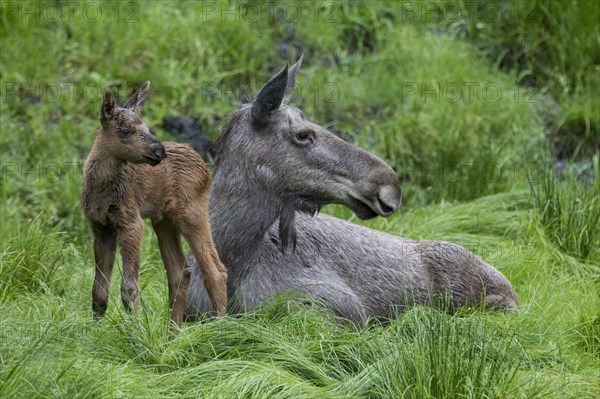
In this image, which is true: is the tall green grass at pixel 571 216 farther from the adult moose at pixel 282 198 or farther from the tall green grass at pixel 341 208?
the adult moose at pixel 282 198

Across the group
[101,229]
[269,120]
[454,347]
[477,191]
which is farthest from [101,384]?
[477,191]

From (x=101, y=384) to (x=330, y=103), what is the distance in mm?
7315

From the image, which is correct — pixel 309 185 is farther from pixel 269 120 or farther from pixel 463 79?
pixel 463 79

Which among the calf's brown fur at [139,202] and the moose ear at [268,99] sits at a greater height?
the moose ear at [268,99]

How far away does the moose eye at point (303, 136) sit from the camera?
6.23 metres

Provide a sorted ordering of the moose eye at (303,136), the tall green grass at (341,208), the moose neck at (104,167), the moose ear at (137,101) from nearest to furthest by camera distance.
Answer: the tall green grass at (341,208), the moose neck at (104,167), the moose ear at (137,101), the moose eye at (303,136)

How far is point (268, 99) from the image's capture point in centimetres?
614

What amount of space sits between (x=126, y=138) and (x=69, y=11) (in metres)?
7.24

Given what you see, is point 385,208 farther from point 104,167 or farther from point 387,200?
point 104,167

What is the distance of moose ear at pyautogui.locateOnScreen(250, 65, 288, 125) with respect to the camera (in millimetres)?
6094

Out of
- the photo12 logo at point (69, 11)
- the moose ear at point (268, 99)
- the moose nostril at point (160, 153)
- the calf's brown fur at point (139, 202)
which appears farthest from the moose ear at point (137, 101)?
the photo12 logo at point (69, 11)

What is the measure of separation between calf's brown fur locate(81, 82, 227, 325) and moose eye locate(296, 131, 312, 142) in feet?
Answer: 1.93

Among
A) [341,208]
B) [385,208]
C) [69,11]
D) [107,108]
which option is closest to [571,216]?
[341,208]

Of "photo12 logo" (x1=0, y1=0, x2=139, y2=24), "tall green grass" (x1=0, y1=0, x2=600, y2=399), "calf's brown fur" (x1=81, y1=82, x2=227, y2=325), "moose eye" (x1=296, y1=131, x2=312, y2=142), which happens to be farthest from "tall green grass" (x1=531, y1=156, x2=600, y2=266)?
"photo12 logo" (x1=0, y1=0, x2=139, y2=24)
